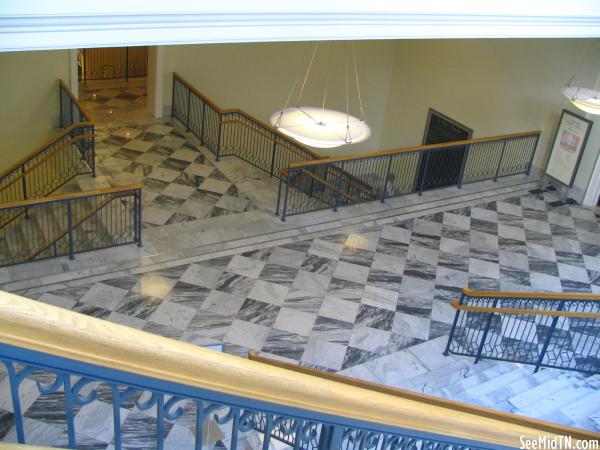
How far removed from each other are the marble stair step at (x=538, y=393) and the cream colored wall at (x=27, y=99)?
914 cm

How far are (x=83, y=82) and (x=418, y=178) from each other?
804 centimetres

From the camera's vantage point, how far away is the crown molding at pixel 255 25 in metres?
4.41

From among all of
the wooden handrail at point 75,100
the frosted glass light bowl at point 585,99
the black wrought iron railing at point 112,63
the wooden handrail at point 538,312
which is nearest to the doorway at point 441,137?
the frosted glass light bowl at point 585,99

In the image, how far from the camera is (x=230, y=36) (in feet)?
17.7

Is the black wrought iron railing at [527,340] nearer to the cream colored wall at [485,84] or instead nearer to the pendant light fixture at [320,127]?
the pendant light fixture at [320,127]

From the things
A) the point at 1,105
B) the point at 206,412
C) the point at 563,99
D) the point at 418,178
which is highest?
the point at 206,412

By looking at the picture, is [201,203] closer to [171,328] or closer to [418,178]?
[171,328]

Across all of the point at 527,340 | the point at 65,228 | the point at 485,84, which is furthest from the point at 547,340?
the point at 485,84

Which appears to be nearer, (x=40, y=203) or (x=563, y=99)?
(x=40, y=203)

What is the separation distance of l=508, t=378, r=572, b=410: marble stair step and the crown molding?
384 centimetres

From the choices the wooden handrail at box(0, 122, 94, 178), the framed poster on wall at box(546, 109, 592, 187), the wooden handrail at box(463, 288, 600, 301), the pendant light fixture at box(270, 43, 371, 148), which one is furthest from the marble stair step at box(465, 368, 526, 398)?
the wooden handrail at box(0, 122, 94, 178)

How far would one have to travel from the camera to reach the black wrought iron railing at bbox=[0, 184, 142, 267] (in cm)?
961

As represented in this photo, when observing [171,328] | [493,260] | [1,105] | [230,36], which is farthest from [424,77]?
[230,36]

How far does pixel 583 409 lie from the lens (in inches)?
276
